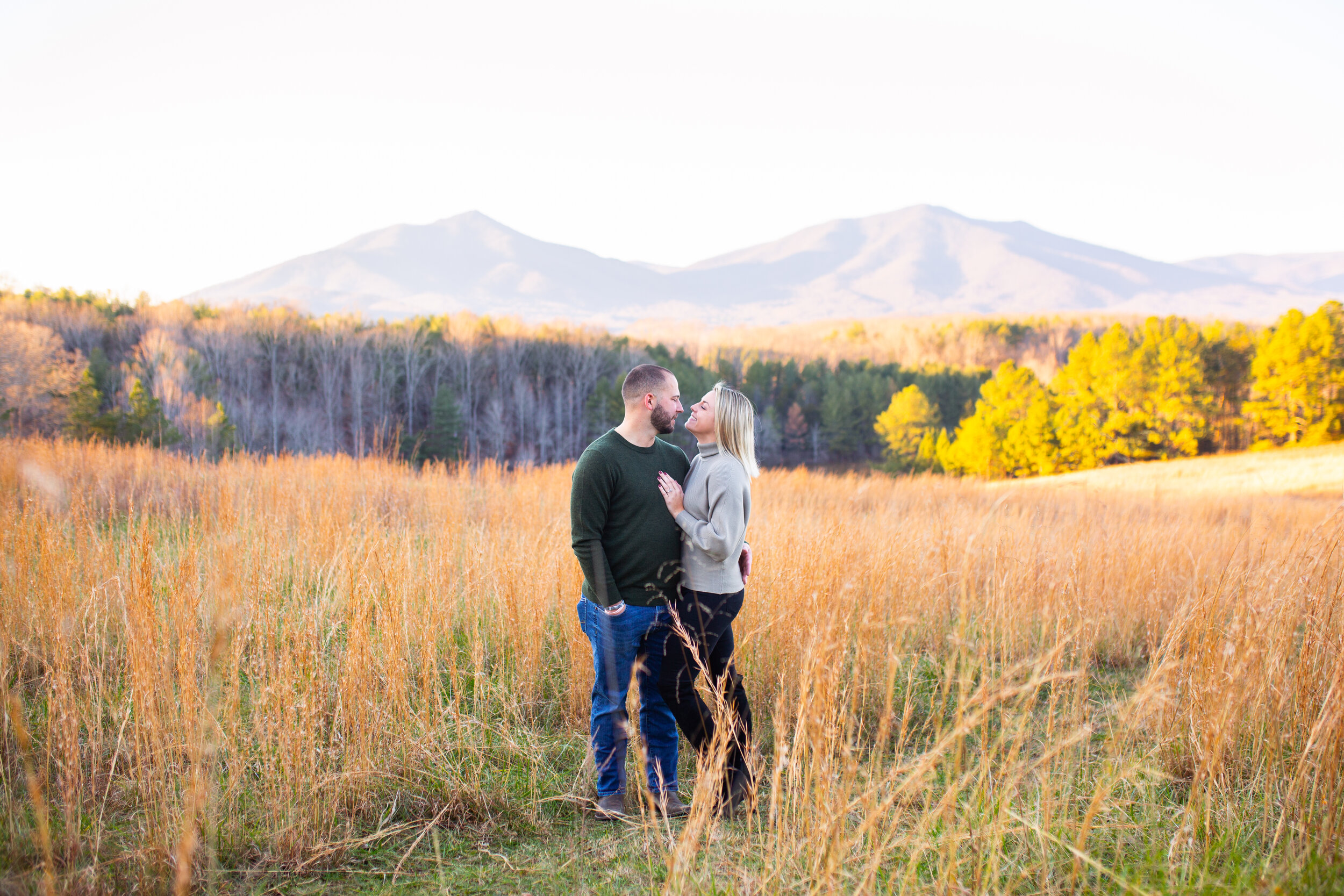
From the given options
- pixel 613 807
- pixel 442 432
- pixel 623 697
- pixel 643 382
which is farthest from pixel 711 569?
pixel 442 432

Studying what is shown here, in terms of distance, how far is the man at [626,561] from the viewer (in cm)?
268

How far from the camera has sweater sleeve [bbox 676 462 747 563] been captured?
2633 mm

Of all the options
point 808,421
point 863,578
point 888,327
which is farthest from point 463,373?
point 888,327

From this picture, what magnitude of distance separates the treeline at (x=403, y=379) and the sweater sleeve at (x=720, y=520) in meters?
26.7

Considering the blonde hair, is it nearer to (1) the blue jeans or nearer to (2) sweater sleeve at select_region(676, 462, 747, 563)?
(2) sweater sleeve at select_region(676, 462, 747, 563)

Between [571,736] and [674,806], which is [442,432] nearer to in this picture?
[571,736]

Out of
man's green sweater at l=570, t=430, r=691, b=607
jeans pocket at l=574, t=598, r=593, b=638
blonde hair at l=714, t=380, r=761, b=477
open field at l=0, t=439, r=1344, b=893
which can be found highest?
blonde hair at l=714, t=380, r=761, b=477

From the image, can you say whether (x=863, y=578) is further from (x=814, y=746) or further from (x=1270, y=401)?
(x=1270, y=401)

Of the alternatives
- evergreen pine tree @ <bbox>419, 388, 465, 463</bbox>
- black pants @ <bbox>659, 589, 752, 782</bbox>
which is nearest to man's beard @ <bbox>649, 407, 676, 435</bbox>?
black pants @ <bbox>659, 589, 752, 782</bbox>

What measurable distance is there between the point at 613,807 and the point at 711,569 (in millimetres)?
1066

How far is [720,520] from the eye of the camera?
8.75 ft

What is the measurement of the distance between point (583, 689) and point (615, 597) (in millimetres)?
1470

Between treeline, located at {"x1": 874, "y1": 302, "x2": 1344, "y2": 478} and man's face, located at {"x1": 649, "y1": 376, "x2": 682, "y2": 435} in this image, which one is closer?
man's face, located at {"x1": 649, "y1": 376, "x2": 682, "y2": 435}

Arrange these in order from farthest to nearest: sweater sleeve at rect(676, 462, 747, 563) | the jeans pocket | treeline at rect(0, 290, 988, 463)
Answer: treeline at rect(0, 290, 988, 463) < the jeans pocket < sweater sleeve at rect(676, 462, 747, 563)
